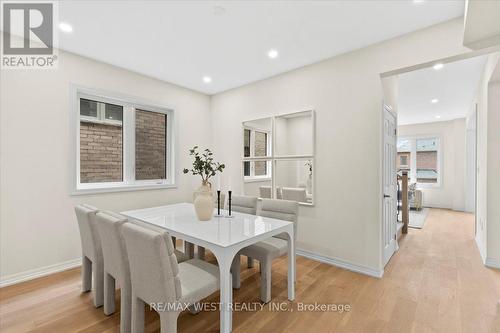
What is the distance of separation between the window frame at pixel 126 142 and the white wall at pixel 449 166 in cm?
754

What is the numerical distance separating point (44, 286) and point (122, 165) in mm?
1698

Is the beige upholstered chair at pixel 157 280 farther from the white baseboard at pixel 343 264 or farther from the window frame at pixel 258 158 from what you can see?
the window frame at pixel 258 158

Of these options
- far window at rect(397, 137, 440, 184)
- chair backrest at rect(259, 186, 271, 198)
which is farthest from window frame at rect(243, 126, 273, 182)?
far window at rect(397, 137, 440, 184)

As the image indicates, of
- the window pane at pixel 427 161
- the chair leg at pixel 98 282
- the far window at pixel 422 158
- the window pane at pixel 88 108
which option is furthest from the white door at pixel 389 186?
the window pane at pixel 427 161

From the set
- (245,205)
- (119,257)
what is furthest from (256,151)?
(119,257)

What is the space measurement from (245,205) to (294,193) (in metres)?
0.84

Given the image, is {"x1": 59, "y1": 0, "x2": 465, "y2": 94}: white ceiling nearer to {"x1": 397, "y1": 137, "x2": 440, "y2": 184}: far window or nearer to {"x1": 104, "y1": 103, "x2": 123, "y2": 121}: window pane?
{"x1": 104, "y1": 103, "x2": 123, "y2": 121}: window pane

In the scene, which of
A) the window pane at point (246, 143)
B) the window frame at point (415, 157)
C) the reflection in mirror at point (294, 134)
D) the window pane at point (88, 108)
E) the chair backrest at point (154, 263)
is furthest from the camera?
the window frame at point (415, 157)

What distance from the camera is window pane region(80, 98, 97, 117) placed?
3195 millimetres

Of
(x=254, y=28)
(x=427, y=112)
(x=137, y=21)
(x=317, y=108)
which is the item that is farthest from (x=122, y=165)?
(x=427, y=112)

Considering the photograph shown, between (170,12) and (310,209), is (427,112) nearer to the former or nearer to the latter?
(310,209)

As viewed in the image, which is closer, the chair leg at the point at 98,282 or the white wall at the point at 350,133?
the chair leg at the point at 98,282

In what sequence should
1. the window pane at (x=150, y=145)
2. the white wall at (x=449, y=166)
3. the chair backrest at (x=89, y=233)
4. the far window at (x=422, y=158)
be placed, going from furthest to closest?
1. the far window at (x=422, y=158)
2. the white wall at (x=449, y=166)
3. the window pane at (x=150, y=145)
4. the chair backrest at (x=89, y=233)

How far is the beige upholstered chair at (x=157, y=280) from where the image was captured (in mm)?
1387
